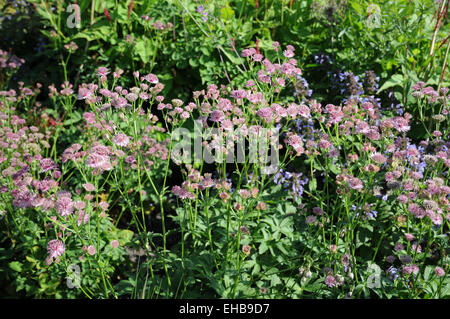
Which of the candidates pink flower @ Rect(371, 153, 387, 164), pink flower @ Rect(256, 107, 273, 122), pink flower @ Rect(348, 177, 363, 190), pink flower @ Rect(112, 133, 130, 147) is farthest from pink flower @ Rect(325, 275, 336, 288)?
pink flower @ Rect(112, 133, 130, 147)

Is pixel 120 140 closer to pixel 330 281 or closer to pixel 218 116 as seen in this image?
pixel 218 116

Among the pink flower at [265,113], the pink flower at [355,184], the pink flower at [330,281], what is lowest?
the pink flower at [330,281]

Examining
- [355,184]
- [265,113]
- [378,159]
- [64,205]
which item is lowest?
[64,205]

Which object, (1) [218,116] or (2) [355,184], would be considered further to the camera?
(1) [218,116]

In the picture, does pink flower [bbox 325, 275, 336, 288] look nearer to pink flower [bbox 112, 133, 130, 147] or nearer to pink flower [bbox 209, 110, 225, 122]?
pink flower [bbox 209, 110, 225, 122]

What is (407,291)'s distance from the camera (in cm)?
195

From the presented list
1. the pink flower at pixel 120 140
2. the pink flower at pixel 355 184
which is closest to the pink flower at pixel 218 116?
the pink flower at pixel 120 140

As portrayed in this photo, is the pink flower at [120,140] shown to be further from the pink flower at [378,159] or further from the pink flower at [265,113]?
the pink flower at [378,159]

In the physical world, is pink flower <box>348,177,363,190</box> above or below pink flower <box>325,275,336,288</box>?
above

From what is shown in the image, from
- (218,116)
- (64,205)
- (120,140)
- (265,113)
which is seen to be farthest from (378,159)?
(64,205)

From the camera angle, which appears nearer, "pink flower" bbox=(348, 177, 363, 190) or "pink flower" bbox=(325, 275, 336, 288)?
"pink flower" bbox=(348, 177, 363, 190)

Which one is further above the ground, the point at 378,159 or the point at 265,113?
the point at 265,113
